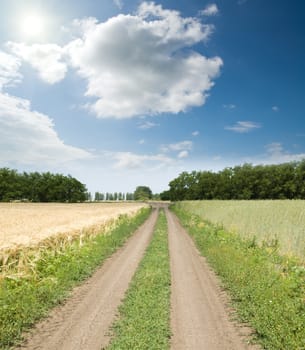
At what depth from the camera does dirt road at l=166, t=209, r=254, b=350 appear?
5.95m

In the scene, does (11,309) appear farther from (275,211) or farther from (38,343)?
(275,211)

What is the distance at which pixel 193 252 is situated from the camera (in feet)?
52.0

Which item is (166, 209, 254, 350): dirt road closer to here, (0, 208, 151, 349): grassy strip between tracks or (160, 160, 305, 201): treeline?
(0, 208, 151, 349): grassy strip between tracks

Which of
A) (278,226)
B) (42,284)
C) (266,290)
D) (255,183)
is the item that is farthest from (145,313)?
(255,183)

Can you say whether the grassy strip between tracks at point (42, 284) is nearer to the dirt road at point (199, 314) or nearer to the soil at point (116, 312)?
the soil at point (116, 312)

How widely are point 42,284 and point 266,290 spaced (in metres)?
6.98

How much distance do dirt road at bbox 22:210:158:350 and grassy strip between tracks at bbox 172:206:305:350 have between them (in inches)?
135

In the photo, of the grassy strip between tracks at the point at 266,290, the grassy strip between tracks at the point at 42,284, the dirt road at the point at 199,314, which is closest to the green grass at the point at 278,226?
the grassy strip between tracks at the point at 266,290

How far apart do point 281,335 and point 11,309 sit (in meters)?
6.20

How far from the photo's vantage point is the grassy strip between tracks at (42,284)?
649 cm

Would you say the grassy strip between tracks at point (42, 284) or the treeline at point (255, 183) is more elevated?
the treeline at point (255, 183)

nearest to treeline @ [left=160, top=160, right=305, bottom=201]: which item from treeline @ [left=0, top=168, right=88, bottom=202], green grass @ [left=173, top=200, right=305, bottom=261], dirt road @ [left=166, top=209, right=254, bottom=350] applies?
treeline @ [left=0, top=168, right=88, bottom=202]

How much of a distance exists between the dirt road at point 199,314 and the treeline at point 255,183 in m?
76.1

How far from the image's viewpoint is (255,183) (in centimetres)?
8556
